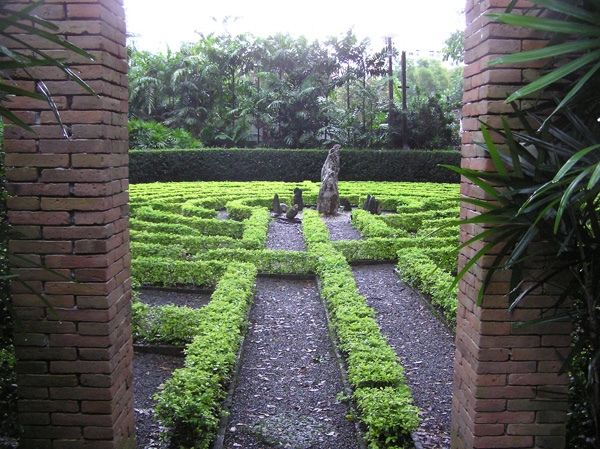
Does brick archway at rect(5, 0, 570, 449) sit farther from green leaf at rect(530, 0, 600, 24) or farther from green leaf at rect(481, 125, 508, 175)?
green leaf at rect(530, 0, 600, 24)

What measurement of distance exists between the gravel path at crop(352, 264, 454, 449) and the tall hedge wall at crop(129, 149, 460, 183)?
42.5ft

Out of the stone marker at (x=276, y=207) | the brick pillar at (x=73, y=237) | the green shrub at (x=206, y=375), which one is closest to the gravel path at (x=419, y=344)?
the green shrub at (x=206, y=375)

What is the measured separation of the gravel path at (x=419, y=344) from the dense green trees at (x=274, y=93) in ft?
55.4

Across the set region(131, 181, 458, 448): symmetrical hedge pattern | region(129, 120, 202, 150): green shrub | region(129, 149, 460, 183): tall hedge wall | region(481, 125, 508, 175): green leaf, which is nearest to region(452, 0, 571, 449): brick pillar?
region(481, 125, 508, 175): green leaf

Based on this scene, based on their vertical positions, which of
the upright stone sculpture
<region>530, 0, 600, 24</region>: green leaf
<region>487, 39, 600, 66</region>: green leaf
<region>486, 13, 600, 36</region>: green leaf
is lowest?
the upright stone sculpture

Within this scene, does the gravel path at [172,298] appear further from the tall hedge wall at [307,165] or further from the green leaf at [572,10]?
the tall hedge wall at [307,165]

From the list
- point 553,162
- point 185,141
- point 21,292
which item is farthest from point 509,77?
point 185,141

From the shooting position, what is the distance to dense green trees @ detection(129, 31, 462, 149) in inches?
963

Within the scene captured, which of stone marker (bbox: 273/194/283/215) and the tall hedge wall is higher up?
the tall hedge wall

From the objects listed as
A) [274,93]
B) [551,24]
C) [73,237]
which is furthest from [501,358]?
[274,93]

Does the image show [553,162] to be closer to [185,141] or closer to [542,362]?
[542,362]

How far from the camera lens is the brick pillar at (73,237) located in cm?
283

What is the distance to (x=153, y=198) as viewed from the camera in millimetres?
14148

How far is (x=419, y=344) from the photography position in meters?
5.70
